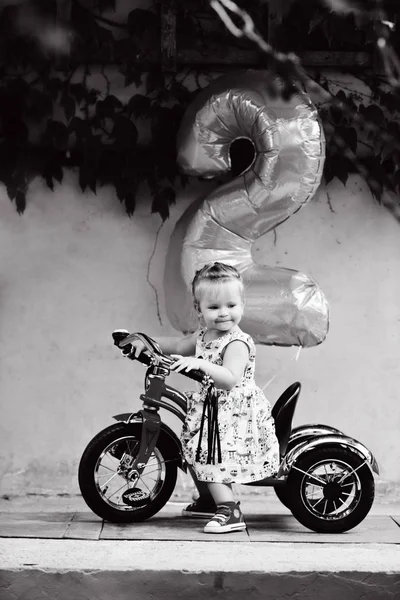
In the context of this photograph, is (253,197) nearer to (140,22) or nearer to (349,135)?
(349,135)

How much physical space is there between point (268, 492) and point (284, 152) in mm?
1885

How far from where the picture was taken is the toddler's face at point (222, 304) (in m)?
4.04

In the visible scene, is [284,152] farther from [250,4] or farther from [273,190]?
[250,4]

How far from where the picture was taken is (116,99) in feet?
17.4

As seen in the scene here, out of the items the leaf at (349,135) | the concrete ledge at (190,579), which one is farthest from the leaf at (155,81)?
the concrete ledge at (190,579)

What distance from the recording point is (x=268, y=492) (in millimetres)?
5293

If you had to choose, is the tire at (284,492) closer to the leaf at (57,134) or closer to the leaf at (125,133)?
the leaf at (125,133)

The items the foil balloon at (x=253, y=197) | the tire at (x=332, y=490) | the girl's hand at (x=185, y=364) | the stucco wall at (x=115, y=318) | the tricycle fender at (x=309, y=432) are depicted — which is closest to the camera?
the girl's hand at (x=185, y=364)

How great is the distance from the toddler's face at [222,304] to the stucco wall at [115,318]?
1292 millimetres

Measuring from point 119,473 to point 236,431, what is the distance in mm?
548

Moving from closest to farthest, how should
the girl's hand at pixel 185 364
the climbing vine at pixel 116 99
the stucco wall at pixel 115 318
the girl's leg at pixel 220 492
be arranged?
the girl's hand at pixel 185 364 → the girl's leg at pixel 220 492 → the climbing vine at pixel 116 99 → the stucco wall at pixel 115 318

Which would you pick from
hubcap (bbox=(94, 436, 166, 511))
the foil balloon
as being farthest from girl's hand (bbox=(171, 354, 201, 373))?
the foil balloon

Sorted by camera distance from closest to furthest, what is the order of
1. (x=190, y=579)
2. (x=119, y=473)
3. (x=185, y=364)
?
(x=190, y=579) < (x=185, y=364) < (x=119, y=473)

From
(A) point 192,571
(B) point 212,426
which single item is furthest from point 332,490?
(A) point 192,571
